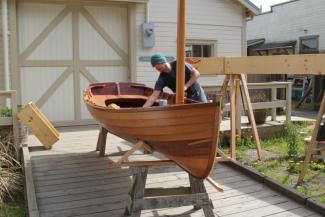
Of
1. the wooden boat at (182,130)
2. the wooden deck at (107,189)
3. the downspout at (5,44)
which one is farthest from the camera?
the downspout at (5,44)

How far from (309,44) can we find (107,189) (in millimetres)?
17069

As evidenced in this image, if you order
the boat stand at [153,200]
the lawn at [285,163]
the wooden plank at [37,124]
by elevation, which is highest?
the wooden plank at [37,124]

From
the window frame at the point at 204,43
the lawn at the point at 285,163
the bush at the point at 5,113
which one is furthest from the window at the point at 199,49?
the bush at the point at 5,113

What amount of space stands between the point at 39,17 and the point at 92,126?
104 inches

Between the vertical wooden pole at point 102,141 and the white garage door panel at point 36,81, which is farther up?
the white garage door panel at point 36,81

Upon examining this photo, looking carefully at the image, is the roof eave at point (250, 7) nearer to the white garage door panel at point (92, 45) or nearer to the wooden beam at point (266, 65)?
the white garage door panel at point (92, 45)

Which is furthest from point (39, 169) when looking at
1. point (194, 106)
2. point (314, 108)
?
point (314, 108)

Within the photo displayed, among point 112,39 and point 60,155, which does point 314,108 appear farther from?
point 60,155

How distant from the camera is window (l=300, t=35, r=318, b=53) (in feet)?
63.9

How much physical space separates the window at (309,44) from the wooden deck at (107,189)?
1496cm

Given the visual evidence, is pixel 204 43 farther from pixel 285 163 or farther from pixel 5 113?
pixel 5 113

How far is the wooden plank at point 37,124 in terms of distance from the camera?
270 inches

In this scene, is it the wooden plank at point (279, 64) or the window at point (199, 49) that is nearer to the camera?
the wooden plank at point (279, 64)

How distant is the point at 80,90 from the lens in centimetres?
953
